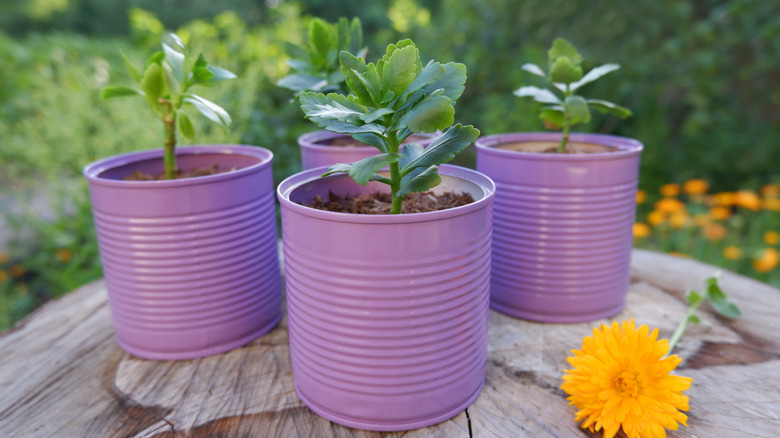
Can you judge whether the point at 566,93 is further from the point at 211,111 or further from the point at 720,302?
the point at 211,111

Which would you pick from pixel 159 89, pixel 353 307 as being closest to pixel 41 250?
pixel 159 89

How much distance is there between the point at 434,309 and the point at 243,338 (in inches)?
21.5

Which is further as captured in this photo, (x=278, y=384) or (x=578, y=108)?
(x=578, y=108)

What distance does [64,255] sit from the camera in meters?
2.88

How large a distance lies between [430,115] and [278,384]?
627 mm

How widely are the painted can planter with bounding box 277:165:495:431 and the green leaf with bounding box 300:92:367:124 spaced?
151 mm

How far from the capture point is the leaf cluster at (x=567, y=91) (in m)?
1.24

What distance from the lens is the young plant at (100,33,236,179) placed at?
3.74 ft

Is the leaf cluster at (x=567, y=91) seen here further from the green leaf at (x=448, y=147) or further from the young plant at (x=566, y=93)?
the green leaf at (x=448, y=147)

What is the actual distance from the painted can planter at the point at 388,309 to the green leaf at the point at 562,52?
55 cm

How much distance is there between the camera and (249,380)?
3.68ft

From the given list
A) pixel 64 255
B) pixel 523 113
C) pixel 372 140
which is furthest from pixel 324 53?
pixel 64 255

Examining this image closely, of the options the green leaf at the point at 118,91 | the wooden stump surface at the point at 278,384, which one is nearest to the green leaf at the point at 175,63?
the green leaf at the point at 118,91

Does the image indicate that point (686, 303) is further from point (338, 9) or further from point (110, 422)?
point (338, 9)
